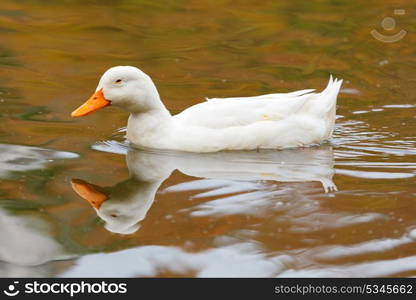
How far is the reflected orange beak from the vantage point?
7.27 meters

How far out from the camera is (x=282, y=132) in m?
8.82

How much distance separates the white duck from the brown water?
0.16 metres

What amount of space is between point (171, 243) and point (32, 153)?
269 centimetres

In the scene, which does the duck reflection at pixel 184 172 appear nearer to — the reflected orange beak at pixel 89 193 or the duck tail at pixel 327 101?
the reflected orange beak at pixel 89 193

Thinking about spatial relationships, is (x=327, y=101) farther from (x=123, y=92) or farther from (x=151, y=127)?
(x=123, y=92)

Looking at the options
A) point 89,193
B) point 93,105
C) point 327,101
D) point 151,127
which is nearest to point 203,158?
point 151,127

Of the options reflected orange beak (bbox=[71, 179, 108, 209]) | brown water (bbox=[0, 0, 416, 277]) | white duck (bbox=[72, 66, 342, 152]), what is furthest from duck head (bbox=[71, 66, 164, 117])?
reflected orange beak (bbox=[71, 179, 108, 209])

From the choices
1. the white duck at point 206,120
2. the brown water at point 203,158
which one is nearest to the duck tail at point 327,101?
the white duck at point 206,120

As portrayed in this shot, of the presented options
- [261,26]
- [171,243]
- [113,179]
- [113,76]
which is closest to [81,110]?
[113,76]

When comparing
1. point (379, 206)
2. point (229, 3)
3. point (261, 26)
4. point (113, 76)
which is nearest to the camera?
point (379, 206)

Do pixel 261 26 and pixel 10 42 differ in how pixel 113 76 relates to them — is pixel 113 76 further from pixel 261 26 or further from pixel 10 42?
pixel 261 26

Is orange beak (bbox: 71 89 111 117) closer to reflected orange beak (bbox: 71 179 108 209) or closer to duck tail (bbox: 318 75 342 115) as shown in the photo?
reflected orange beak (bbox: 71 179 108 209)

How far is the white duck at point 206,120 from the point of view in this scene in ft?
28.1

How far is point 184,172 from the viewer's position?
8070 mm
